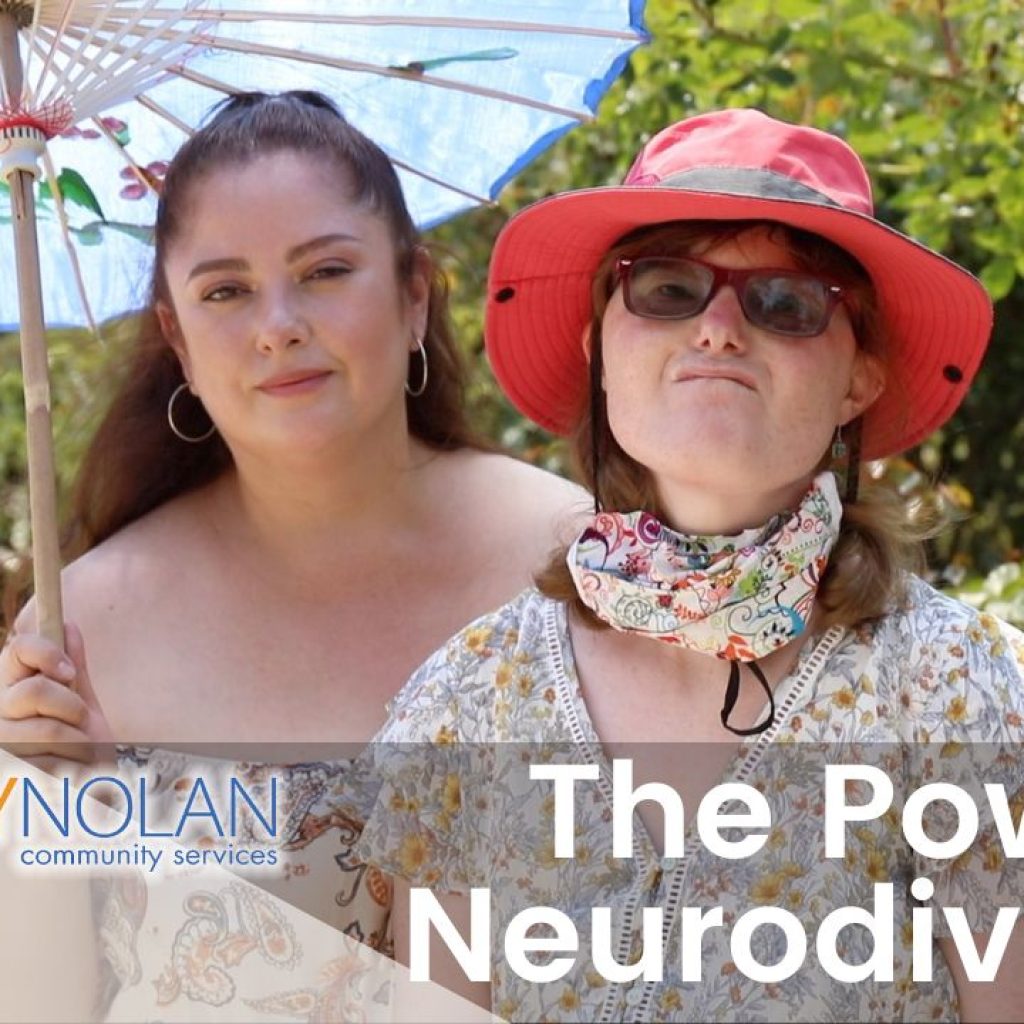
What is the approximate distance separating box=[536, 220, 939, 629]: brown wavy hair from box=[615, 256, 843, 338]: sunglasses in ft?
0.15

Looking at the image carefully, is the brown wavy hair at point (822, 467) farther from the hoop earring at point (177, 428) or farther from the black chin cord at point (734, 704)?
the hoop earring at point (177, 428)

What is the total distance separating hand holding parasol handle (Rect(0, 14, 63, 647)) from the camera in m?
2.81

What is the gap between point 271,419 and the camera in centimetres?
317

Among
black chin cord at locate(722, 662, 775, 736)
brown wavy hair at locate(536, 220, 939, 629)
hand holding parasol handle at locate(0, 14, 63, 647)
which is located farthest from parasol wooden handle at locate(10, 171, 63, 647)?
black chin cord at locate(722, 662, 775, 736)

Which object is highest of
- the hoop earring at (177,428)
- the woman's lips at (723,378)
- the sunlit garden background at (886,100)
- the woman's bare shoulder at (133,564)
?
the sunlit garden background at (886,100)

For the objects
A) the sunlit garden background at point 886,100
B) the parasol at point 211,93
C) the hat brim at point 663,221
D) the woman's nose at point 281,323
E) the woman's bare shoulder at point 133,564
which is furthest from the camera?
the sunlit garden background at point 886,100

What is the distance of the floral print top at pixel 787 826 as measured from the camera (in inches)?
95.6

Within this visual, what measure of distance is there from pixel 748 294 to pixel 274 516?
4.10 feet

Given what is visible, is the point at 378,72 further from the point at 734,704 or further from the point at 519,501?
the point at 734,704

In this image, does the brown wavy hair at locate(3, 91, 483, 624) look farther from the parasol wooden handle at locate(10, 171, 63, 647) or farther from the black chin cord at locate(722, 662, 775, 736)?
the black chin cord at locate(722, 662, 775, 736)

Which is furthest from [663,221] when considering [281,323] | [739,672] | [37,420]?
[37,420]

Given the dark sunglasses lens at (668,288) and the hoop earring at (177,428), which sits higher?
the hoop earring at (177,428)

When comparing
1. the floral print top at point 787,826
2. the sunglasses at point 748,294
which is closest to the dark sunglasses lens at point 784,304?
the sunglasses at point 748,294

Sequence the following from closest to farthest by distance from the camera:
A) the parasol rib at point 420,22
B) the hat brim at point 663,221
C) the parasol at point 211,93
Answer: the hat brim at point 663,221 < the parasol at point 211,93 < the parasol rib at point 420,22
